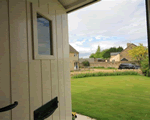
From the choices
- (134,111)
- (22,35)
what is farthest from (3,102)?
(134,111)

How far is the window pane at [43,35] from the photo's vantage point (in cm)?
72

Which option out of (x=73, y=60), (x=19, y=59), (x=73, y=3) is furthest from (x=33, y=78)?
(x=73, y=60)

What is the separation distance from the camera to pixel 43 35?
0.76m

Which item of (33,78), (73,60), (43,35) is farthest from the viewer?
(73,60)

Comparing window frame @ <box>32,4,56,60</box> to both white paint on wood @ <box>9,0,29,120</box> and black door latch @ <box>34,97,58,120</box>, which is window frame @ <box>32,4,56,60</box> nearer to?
white paint on wood @ <box>9,0,29,120</box>

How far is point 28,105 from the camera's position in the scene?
0.57m

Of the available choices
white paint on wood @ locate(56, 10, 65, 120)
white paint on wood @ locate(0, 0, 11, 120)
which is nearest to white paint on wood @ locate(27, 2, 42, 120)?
white paint on wood @ locate(0, 0, 11, 120)

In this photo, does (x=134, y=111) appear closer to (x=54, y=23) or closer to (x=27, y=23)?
(x=54, y=23)

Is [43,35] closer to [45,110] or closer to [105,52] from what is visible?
[45,110]

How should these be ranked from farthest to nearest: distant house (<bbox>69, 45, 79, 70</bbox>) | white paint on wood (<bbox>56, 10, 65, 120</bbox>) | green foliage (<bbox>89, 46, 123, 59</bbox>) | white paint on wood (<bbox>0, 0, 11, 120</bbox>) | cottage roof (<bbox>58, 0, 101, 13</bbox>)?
1. green foliage (<bbox>89, 46, 123, 59</bbox>)
2. distant house (<bbox>69, 45, 79, 70</bbox>)
3. cottage roof (<bbox>58, 0, 101, 13</bbox>)
4. white paint on wood (<bbox>56, 10, 65, 120</bbox>)
5. white paint on wood (<bbox>0, 0, 11, 120</bbox>)

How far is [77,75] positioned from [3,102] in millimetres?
8019

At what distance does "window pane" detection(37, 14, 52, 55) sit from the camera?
0.72 meters

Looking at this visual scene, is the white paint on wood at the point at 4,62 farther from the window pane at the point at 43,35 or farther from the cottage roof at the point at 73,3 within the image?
the cottage roof at the point at 73,3

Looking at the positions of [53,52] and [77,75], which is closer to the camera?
[53,52]
